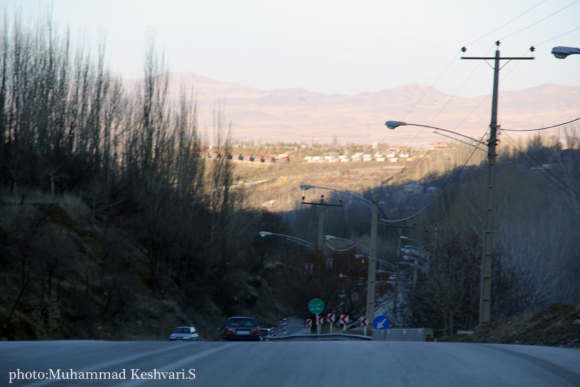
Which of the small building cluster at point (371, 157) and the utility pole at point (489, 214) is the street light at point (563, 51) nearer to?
the utility pole at point (489, 214)

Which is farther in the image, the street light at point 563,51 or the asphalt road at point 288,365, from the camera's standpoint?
the street light at point 563,51

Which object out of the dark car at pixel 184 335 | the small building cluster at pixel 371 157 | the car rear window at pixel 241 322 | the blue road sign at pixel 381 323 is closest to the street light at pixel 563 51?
the blue road sign at pixel 381 323

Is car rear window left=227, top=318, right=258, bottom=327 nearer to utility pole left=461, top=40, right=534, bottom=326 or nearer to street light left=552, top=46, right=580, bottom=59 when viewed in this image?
utility pole left=461, top=40, right=534, bottom=326

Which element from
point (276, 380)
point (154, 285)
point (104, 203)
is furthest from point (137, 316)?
point (276, 380)

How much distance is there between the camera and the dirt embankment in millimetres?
14805

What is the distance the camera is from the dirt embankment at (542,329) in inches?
583

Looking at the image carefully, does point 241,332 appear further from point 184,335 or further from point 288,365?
point 288,365

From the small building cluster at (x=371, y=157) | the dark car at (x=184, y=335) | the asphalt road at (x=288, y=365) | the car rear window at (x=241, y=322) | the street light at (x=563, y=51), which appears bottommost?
the dark car at (x=184, y=335)

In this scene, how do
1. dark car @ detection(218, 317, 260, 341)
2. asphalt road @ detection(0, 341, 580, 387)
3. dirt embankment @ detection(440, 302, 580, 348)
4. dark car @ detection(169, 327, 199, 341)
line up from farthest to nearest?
dark car @ detection(169, 327, 199, 341), dark car @ detection(218, 317, 260, 341), dirt embankment @ detection(440, 302, 580, 348), asphalt road @ detection(0, 341, 580, 387)

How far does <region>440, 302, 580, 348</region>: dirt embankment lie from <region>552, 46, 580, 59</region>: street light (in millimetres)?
7375

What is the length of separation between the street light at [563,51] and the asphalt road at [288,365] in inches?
414

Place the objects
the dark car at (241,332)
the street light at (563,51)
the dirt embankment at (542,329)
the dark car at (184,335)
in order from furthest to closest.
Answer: the dark car at (184,335) → the dark car at (241,332) → the street light at (563,51) → the dirt embankment at (542,329)

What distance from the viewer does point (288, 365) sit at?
7836mm

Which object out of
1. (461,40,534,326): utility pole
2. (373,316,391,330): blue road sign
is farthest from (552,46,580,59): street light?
(373,316,391,330): blue road sign
